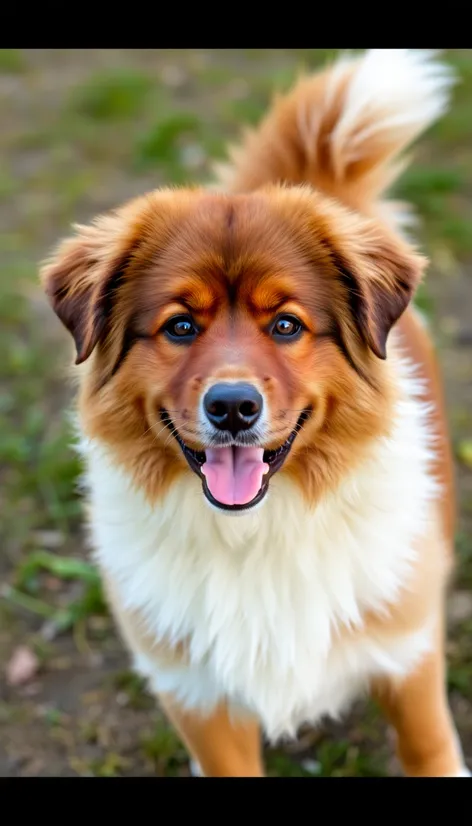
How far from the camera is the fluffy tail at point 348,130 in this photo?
3.28 m

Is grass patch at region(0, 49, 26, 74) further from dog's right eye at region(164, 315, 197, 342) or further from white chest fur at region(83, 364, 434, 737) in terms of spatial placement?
dog's right eye at region(164, 315, 197, 342)

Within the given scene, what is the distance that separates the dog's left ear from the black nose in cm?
43

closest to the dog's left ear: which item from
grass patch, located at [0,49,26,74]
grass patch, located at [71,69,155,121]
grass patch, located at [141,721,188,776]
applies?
grass patch, located at [141,721,188,776]

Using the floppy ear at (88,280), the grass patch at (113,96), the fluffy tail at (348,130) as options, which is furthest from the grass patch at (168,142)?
the floppy ear at (88,280)

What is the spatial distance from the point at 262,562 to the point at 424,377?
2.87ft

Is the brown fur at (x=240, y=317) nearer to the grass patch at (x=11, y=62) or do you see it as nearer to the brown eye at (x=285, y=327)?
the brown eye at (x=285, y=327)

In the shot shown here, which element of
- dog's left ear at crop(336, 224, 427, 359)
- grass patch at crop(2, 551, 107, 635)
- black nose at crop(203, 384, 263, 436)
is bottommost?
grass patch at crop(2, 551, 107, 635)

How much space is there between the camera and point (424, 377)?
3.16 metres

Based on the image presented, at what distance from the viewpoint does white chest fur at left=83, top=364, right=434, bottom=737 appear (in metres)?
2.70

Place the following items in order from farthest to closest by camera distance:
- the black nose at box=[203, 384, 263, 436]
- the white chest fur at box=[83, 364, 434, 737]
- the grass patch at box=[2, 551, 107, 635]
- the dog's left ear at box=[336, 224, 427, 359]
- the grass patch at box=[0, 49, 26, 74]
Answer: the grass patch at box=[0, 49, 26, 74], the grass patch at box=[2, 551, 107, 635], the white chest fur at box=[83, 364, 434, 737], the dog's left ear at box=[336, 224, 427, 359], the black nose at box=[203, 384, 263, 436]

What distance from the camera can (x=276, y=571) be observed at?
2754 mm

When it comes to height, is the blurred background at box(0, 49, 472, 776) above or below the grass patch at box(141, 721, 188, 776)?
above

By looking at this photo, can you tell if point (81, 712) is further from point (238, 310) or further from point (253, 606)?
point (238, 310)

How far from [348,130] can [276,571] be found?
152 cm
